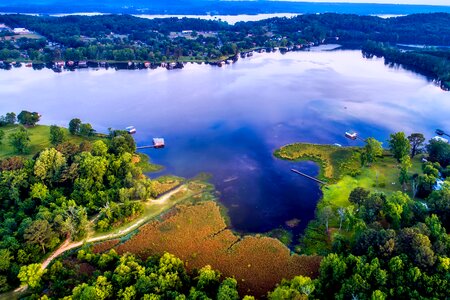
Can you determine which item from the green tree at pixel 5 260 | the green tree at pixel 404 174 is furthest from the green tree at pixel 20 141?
the green tree at pixel 404 174

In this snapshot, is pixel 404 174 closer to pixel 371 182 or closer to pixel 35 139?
pixel 371 182

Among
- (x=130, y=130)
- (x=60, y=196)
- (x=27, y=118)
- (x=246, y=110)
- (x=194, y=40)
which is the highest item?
(x=194, y=40)

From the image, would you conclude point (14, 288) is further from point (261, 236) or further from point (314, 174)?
point (314, 174)

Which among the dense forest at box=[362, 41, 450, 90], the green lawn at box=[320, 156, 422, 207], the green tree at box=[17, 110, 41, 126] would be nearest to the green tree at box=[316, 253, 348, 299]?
the green lawn at box=[320, 156, 422, 207]

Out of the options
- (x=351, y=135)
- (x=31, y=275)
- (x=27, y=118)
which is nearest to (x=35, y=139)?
(x=27, y=118)

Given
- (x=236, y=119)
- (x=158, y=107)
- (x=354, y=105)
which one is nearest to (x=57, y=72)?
(x=158, y=107)

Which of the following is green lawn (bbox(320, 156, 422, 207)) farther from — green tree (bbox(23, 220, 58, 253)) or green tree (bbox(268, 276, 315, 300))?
green tree (bbox(23, 220, 58, 253))
